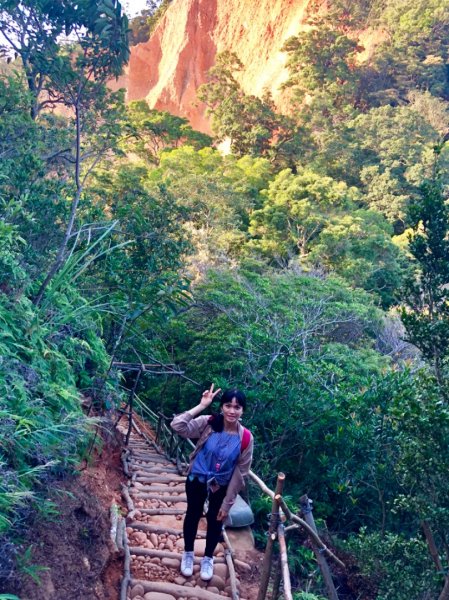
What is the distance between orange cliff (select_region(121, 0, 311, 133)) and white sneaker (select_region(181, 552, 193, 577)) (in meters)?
27.3

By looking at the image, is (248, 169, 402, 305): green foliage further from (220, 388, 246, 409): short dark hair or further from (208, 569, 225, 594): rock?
(220, 388, 246, 409): short dark hair

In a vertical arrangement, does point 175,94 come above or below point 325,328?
above

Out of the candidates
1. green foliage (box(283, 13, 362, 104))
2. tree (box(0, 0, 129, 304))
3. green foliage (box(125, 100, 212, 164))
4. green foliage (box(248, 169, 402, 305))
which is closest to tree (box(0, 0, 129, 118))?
tree (box(0, 0, 129, 304))

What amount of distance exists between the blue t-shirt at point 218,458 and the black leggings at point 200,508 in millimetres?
62

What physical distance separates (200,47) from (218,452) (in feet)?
Answer: 108

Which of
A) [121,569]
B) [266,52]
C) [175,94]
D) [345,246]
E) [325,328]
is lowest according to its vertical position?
[121,569]

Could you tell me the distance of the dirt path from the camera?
279cm

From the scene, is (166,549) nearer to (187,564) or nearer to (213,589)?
(187,564)

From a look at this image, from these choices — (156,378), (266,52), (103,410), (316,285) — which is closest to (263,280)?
(316,285)

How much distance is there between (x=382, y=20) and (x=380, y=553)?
25.9 metres

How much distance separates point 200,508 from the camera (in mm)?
2826

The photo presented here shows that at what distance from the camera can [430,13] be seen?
73.4 ft

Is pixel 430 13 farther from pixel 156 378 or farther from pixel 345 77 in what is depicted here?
pixel 156 378

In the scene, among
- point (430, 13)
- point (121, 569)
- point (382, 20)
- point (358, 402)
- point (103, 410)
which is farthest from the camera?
point (382, 20)
